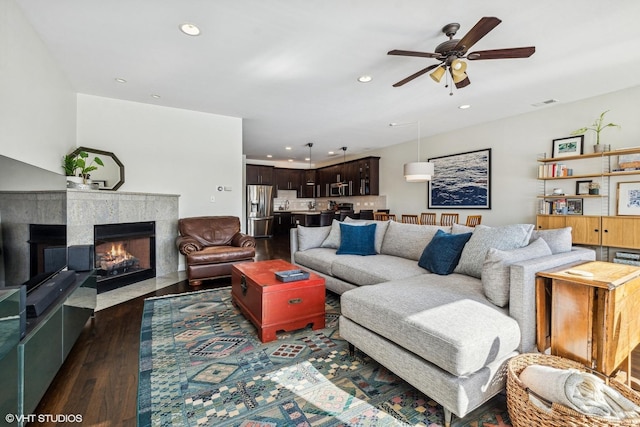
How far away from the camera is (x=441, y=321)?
1.45 meters

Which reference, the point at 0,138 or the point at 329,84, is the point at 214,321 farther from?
the point at 329,84

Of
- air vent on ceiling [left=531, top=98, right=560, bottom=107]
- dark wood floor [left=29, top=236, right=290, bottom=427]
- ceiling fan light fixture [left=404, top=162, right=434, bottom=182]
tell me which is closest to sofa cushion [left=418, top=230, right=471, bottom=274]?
dark wood floor [left=29, top=236, right=290, bottom=427]

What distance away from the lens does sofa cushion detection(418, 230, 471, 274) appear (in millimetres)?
2422

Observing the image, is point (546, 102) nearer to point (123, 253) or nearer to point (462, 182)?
point (462, 182)

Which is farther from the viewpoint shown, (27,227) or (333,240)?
(333,240)

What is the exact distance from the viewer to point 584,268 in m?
1.77

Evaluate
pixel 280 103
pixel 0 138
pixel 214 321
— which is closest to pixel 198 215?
pixel 280 103

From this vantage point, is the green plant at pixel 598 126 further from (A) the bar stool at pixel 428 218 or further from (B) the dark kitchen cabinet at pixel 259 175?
(B) the dark kitchen cabinet at pixel 259 175

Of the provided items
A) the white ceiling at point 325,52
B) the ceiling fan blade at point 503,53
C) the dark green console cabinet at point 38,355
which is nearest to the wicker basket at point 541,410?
the dark green console cabinet at point 38,355

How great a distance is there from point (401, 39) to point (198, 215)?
3.93 meters

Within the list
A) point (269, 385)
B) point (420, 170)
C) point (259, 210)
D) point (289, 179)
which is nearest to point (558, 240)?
point (269, 385)

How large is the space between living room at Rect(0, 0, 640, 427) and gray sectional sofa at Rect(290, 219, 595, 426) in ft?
6.18

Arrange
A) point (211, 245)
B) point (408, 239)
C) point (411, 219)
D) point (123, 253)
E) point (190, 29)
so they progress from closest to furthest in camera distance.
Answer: point (190, 29)
point (408, 239)
point (123, 253)
point (211, 245)
point (411, 219)

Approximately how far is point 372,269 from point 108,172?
3.93m
